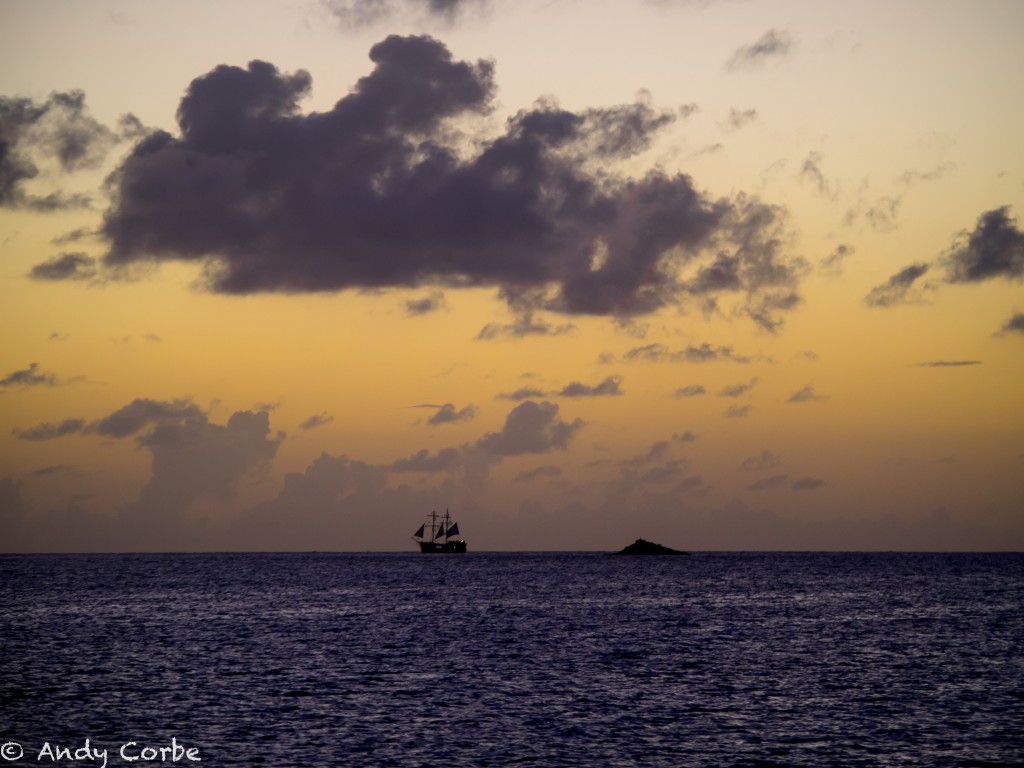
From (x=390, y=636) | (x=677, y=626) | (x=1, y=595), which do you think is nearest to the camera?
(x=390, y=636)

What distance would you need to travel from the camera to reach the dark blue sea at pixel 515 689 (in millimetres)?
53969

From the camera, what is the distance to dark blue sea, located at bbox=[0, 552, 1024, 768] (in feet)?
177

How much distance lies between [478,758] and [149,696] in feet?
81.5

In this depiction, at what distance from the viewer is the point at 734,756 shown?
174ft

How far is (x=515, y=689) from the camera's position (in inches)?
2830

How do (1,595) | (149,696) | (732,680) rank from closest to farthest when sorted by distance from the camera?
(149,696)
(732,680)
(1,595)

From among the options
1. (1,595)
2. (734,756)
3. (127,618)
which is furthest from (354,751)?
(1,595)

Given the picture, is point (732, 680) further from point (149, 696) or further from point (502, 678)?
point (149, 696)

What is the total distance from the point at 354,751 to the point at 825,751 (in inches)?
864

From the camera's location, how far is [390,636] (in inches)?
4158

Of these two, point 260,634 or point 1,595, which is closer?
point 260,634

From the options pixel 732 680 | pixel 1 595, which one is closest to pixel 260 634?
pixel 732 680

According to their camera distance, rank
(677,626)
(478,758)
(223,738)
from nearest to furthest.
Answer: (478,758), (223,738), (677,626)

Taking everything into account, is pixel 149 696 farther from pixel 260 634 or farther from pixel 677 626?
pixel 677 626
